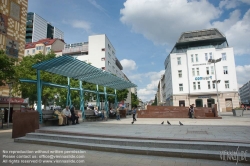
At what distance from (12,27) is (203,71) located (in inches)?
1562

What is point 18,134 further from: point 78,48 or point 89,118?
point 78,48

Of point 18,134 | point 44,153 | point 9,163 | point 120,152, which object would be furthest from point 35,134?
point 120,152

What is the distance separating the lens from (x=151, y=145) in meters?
6.39

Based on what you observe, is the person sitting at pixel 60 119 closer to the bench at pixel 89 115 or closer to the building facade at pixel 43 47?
the bench at pixel 89 115

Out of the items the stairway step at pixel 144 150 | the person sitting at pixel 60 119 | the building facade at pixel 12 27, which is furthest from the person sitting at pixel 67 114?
the building facade at pixel 12 27

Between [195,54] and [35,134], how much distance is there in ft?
140

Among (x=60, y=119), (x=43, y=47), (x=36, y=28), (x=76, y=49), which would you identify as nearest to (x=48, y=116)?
(x=60, y=119)

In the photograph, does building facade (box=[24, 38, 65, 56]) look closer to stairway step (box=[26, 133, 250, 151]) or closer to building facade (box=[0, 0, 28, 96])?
building facade (box=[0, 0, 28, 96])

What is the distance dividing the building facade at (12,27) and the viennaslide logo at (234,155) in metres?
29.4

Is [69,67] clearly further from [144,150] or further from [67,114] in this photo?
[144,150]

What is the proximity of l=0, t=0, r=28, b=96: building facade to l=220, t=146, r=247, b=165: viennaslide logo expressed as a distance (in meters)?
29.4

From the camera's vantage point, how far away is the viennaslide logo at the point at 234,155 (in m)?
5.14

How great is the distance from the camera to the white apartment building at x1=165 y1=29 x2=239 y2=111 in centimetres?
4141

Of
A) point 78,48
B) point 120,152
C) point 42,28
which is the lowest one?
point 120,152
